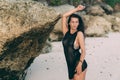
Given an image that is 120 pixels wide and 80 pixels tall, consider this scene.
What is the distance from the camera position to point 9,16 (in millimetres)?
7961

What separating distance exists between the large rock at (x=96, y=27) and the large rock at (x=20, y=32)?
445 inches

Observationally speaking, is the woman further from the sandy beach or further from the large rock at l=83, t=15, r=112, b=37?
the large rock at l=83, t=15, r=112, b=37

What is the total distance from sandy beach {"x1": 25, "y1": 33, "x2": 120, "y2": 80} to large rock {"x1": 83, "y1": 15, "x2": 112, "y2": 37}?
145 inches

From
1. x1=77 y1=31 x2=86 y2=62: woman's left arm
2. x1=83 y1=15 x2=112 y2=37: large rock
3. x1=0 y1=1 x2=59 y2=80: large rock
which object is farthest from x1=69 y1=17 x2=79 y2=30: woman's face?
x1=83 y1=15 x2=112 y2=37: large rock

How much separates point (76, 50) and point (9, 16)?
1856 millimetres

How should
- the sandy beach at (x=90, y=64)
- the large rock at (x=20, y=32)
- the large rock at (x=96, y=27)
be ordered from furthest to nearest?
1. the large rock at (x=96, y=27)
2. the sandy beach at (x=90, y=64)
3. the large rock at (x=20, y=32)

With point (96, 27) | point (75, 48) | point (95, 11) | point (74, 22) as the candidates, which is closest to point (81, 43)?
point (75, 48)

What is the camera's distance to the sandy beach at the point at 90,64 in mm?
10578

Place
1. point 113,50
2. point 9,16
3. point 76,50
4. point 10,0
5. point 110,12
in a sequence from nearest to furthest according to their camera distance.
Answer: point 76,50
point 9,16
point 10,0
point 113,50
point 110,12


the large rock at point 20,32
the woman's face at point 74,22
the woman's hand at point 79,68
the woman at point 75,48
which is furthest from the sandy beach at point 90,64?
the woman's face at point 74,22

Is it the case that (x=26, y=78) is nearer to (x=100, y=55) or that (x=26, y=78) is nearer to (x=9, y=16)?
(x=9, y=16)

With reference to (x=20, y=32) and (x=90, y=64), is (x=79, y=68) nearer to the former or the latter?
(x=20, y=32)

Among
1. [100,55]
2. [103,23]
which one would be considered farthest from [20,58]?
[103,23]

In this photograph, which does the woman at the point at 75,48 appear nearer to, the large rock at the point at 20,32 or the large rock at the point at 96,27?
the large rock at the point at 20,32
